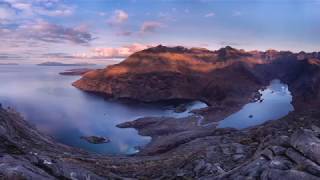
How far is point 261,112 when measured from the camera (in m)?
146

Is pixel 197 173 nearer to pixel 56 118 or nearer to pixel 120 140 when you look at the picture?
pixel 120 140

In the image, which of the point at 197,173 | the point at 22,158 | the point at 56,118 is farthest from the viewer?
the point at 56,118

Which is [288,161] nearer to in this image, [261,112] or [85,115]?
[85,115]

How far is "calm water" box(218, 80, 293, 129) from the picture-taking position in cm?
12219

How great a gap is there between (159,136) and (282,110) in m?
73.4

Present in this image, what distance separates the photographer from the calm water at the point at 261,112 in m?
122

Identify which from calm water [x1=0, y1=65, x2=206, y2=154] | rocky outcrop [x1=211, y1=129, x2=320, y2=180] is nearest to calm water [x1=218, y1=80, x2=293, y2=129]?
calm water [x1=0, y1=65, x2=206, y2=154]

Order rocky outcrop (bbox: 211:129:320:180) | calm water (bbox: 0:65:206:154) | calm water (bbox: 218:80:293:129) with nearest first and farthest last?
rocky outcrop (bbox: 211:129:320:180)
calm water (bbox: 0:65:206:154)
calm water (bbox: 218:80:293:129)

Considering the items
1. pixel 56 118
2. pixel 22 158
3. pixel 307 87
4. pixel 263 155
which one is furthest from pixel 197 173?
pixel 307 87

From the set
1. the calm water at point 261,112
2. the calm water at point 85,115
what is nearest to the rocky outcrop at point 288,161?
the calm water at point 85,115

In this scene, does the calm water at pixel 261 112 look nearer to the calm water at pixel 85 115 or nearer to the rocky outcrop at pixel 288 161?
the calm water at pixel 85 115

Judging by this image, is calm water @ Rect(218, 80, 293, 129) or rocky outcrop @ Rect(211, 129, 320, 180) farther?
calm water @ Rect(218, 80, 293, 129)

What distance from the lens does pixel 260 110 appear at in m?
151

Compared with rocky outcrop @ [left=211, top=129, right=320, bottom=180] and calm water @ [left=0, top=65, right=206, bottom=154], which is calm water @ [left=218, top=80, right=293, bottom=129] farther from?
rocky outcrop @ [left=211, top=129, right=320, bottom=180]
